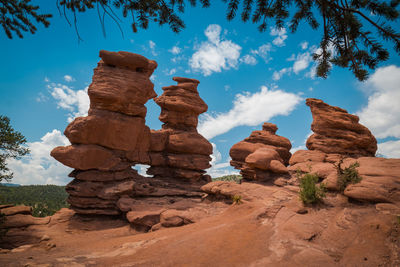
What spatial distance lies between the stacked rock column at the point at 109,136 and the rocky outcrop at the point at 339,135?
56.9ft

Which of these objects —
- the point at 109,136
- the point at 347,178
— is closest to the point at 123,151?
the point at 109,136

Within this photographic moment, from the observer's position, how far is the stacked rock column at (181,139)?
21.8 meters

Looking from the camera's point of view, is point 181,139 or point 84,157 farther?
point 181,139

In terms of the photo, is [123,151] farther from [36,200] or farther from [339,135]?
[36,200]

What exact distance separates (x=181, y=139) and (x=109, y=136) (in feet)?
25.3

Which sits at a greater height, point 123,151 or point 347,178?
point 123,151

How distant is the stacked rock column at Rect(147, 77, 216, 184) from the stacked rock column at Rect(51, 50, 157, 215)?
2533mm

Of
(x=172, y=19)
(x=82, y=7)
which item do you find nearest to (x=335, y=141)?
(x=172, y=19)

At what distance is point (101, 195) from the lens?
15836mm

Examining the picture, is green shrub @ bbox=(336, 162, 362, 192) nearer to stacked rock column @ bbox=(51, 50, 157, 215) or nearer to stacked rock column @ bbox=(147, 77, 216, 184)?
stacked rock column @ bbox=(51, 50, 157, 215)

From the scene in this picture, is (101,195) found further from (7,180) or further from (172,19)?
(172,19)

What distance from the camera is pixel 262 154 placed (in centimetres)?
1853

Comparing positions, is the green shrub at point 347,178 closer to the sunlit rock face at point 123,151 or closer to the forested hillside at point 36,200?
the sunlit rock face at point 123,151

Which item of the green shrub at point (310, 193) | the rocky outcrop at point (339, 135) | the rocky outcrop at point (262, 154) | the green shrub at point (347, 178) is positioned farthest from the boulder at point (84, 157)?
the rocky outcrop at point (339, 135)
